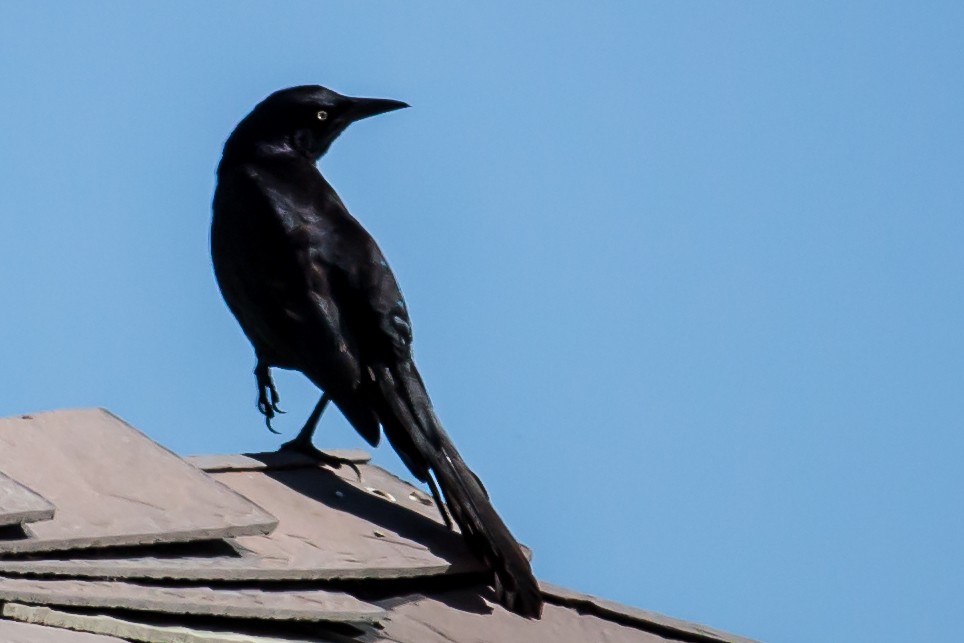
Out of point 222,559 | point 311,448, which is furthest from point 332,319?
point 222,559

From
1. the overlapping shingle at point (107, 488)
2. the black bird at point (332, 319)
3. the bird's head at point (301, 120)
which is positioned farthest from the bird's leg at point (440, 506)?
the bird's head at point (301, 120)

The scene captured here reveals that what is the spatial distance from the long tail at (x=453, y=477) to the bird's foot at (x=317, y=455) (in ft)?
0.66

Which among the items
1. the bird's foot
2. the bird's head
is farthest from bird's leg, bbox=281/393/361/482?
the bird's head

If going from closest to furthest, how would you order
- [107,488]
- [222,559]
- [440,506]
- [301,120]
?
[222,559] → [107,488] → [440,506] → [301,120]

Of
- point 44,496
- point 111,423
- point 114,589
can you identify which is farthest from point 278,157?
point 114,589

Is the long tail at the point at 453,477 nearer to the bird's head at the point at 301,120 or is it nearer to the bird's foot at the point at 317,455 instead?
the bird's foot at the point at 317,455

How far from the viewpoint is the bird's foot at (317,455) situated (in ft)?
18.6

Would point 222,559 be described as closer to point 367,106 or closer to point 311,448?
point 311,448

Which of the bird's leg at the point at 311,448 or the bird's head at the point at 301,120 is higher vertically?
the bird's head at the point at 301,120

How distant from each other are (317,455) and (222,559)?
158 cm

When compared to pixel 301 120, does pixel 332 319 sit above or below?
below

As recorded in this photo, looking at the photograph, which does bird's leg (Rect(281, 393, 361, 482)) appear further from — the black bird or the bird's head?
the bird's head

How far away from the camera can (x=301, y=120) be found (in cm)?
715

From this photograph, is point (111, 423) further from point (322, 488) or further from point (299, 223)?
point (299, 223)
